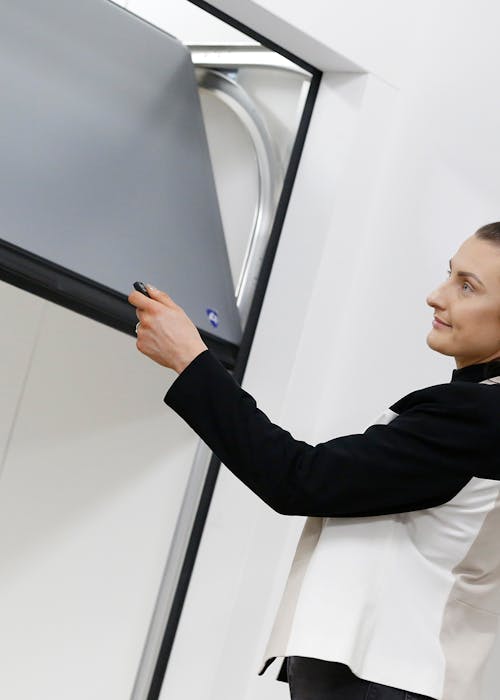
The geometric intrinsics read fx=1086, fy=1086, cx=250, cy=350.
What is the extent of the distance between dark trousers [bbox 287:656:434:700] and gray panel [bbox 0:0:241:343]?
106 cm

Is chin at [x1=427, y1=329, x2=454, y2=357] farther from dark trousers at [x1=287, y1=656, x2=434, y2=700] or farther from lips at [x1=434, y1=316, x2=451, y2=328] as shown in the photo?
dark trousers at [x1=287, y1=656, x2=434, y2=700]

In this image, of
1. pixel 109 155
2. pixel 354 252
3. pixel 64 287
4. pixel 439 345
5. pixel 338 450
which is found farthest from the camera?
pixel 354 252

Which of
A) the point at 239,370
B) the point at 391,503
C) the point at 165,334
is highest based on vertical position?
the point at 239,370

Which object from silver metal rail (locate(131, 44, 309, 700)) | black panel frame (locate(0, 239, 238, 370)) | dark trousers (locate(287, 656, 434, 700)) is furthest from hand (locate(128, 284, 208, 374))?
silver metal rail (locate(131, 44, 309, 700))

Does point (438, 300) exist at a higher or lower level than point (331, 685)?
higher

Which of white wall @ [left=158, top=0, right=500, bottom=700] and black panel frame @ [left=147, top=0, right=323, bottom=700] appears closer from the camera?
white wall @ [left=158, top=0, right=500, bottom=700]

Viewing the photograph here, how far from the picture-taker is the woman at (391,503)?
1.30 metres

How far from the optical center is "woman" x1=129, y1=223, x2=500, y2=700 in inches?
51.3

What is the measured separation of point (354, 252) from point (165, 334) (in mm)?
1241

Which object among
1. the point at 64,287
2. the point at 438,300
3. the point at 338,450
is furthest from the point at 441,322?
the point at 64,287

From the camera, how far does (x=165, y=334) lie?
1.33m

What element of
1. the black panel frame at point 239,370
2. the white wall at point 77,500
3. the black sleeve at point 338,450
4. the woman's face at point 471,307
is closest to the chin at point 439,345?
the woman's face at point 471,307

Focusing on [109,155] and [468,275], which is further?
[109,155]

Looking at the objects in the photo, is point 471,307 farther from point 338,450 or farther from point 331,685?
point 331,685
